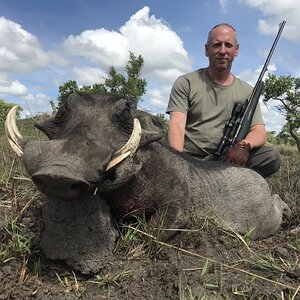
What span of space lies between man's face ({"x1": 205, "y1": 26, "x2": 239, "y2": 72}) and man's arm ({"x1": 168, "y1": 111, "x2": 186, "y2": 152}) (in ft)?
2.38

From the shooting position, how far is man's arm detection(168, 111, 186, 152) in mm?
4540

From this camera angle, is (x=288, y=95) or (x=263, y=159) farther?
(x=288, y=95)

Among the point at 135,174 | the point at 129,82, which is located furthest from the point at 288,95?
the point at 135,174

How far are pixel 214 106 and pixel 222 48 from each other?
0.65 meters

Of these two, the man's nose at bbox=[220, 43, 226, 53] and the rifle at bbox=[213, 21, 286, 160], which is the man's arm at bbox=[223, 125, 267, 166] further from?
the man's nose at bbox=[220, 43, 226, 53]

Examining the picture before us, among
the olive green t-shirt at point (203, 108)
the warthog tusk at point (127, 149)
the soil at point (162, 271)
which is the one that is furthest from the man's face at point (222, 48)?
the warthog tusk at point (127, 149)

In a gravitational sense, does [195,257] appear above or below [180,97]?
below

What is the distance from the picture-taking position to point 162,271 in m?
2.56

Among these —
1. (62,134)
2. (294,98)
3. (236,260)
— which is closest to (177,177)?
(236,260)

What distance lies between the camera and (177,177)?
10.7 ft

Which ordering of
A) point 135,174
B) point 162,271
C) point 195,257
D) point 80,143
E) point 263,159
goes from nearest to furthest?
point 80,143, point 162,271, point 195,257, point 135,174, point 263,159

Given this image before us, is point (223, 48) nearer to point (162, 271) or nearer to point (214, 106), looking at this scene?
point (214, 106)

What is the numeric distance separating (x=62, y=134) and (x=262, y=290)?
4.61 ft

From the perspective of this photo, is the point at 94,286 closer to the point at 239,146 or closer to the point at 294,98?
the point at 239,146
